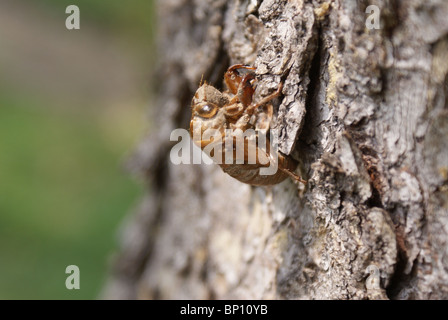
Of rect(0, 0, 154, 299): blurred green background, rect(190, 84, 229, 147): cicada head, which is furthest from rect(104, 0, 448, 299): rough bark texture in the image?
rect(0, 0, 154, 299): blurred green background

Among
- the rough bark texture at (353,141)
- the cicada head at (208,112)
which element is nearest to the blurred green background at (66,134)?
the cicada head at (208,112)

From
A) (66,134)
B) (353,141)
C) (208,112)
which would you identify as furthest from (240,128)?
(66,134)

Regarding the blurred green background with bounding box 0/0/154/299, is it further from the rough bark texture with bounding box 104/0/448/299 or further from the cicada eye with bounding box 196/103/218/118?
the rough bark texture with bounding box 104/0/448/299

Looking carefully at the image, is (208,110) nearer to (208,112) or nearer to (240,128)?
(208,112)

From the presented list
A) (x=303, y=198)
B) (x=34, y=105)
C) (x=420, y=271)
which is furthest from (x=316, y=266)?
(x=34, y=105)

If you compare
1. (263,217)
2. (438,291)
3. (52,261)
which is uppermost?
(263,217)
